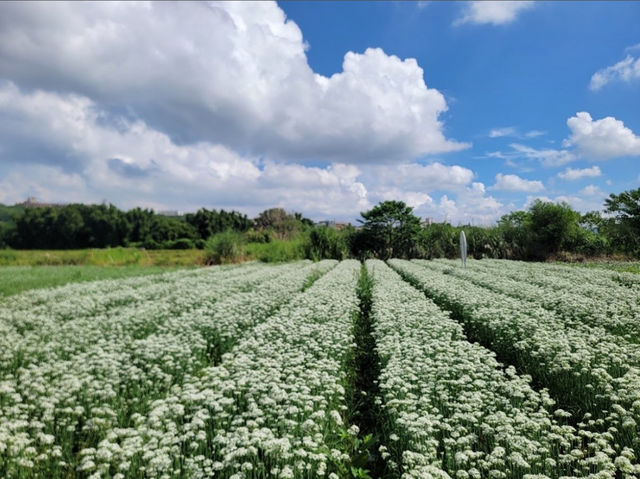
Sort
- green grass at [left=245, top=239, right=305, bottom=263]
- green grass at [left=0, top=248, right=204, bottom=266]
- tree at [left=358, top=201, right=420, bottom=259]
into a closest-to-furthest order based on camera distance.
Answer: green grass at [left=245, top=239, right=305, bottom=263], green grass at [left=0, top=248, right=204, bottom=266], tree at [left=358, top=201, right=420, bottom=259]

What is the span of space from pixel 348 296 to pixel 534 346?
19.7 feet

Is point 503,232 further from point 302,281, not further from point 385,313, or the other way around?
point 385,313

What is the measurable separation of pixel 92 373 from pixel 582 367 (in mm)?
7229

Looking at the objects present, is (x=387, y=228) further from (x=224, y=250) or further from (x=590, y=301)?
(x=590, y=301)

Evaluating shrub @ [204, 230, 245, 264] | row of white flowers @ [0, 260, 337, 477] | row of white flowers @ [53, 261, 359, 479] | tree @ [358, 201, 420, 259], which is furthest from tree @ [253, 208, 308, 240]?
row of white flowers @ [53, 261, 359, 479]

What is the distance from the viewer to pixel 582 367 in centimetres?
568

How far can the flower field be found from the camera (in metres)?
3.85

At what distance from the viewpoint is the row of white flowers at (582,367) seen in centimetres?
415

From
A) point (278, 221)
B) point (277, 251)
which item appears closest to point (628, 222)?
point (277, 251)

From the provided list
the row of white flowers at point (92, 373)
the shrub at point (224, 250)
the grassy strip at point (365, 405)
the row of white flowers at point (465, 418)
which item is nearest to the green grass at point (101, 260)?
the shrub at point (224, 250)

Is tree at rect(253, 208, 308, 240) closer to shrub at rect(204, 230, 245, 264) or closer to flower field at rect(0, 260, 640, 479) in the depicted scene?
shrub at rect(204, 230, 245, 264)

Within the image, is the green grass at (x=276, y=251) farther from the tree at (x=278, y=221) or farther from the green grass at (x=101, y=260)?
the tree at (x=278, y=221)

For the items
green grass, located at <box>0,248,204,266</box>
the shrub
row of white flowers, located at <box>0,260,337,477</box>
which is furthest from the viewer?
green grass, located at <box>0,248,204,266</box>

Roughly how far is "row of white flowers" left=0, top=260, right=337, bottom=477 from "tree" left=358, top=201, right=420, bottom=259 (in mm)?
33990
